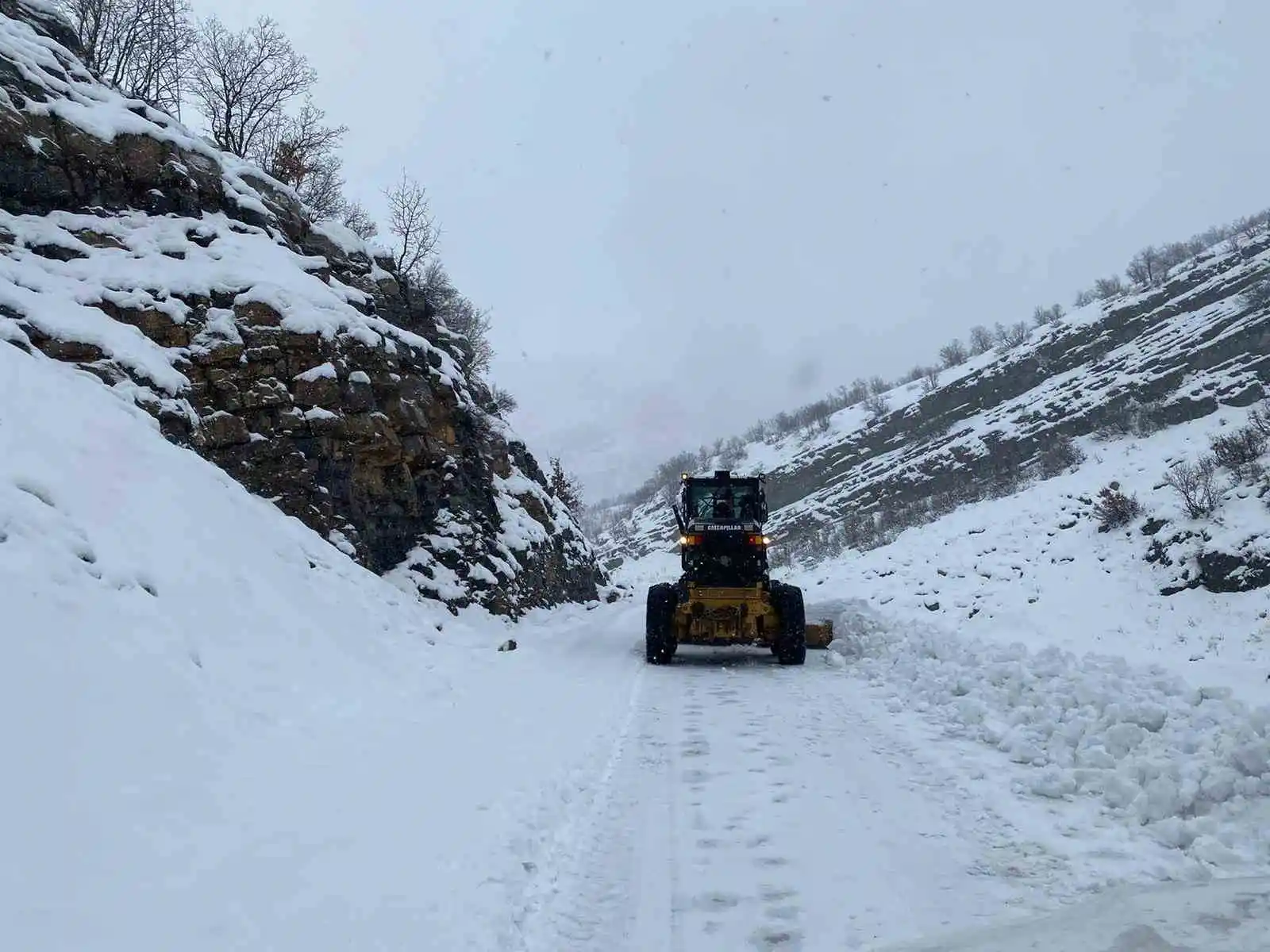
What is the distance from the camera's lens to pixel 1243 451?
14891 mm

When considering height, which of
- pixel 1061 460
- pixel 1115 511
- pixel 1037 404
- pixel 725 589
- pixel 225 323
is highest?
pixel 1037 404

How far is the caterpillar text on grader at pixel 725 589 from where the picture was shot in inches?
488

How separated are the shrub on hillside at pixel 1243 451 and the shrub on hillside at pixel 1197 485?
235 millimetres

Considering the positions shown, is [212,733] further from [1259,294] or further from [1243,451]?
[1259,294]

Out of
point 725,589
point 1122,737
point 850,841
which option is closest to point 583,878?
point 850,841

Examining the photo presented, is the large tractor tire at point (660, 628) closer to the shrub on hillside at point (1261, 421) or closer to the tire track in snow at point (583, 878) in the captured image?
the tire track in snow at point (583, 878)

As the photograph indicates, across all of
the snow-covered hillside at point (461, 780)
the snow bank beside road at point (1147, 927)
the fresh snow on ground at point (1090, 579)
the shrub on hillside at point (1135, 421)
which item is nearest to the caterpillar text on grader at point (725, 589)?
the fresh snow on ground at point (1090, 579)

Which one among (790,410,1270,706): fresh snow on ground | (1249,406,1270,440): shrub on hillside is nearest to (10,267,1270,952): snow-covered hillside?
(790,410,1270,706): fresh snow on ground

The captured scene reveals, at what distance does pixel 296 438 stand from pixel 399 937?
10043 millimetres

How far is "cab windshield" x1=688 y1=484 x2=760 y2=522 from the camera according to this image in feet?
45.0

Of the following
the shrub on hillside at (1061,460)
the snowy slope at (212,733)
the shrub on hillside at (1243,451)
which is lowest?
the snowy slope at (212,733)

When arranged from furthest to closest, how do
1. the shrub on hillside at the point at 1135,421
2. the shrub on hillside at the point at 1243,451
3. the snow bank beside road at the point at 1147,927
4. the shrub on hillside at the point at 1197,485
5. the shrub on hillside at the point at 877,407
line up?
1. the shrub on hillside at the point at 877,407
2. the shrub on hillside at the point at 1135,421
3. the shrub on hillside at the point at 1243,451
4. the shrub on hillside at the point at 1197,485
5. the snow bank beside road at the point at 1147,927

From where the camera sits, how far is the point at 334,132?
24234 mm

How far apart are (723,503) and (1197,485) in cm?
898
